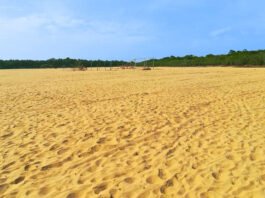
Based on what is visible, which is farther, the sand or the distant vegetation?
the distant vegetation

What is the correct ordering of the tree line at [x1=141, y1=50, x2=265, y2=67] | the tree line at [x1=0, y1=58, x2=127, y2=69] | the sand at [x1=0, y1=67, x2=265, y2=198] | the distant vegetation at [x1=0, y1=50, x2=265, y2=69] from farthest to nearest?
1. the tree line at [x1=0, y1=58, x2=127, y2=69]
2. the distant vegetation at [x1=0, y1=50, x2=265, y2=69]
3. the tree line at [x1=141, y1=50, x2=265, y2=67]
4. the sand at [x1=0, y1=67, x2=265, y2=198]

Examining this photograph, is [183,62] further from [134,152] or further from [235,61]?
[134,152]

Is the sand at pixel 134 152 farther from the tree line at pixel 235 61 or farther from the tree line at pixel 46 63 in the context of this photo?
the tree line at pixel 46 63

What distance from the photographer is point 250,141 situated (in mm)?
5633

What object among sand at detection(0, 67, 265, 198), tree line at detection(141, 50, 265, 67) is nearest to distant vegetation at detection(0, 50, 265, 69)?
tree line at detection(141, 50, 265, 67)

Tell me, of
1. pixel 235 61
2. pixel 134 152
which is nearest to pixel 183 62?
pixel 235 61

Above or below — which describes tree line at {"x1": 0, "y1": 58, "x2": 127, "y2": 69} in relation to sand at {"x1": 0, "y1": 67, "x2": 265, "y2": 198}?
below

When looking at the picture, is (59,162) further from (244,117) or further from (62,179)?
(244,117)

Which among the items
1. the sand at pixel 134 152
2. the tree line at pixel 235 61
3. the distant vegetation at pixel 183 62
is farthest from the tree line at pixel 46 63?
the sand at pixel 134 152

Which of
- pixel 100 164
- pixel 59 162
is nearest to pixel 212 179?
pixel 100 164

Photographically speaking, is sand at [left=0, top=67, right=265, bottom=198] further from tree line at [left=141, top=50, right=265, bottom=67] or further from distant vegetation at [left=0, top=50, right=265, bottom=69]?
distant vegetation at [left=0, top=50, right=265, bottom=69]

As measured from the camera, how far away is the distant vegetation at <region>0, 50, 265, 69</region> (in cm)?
4500

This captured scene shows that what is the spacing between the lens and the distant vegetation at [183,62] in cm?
4500

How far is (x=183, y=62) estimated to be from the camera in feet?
188
